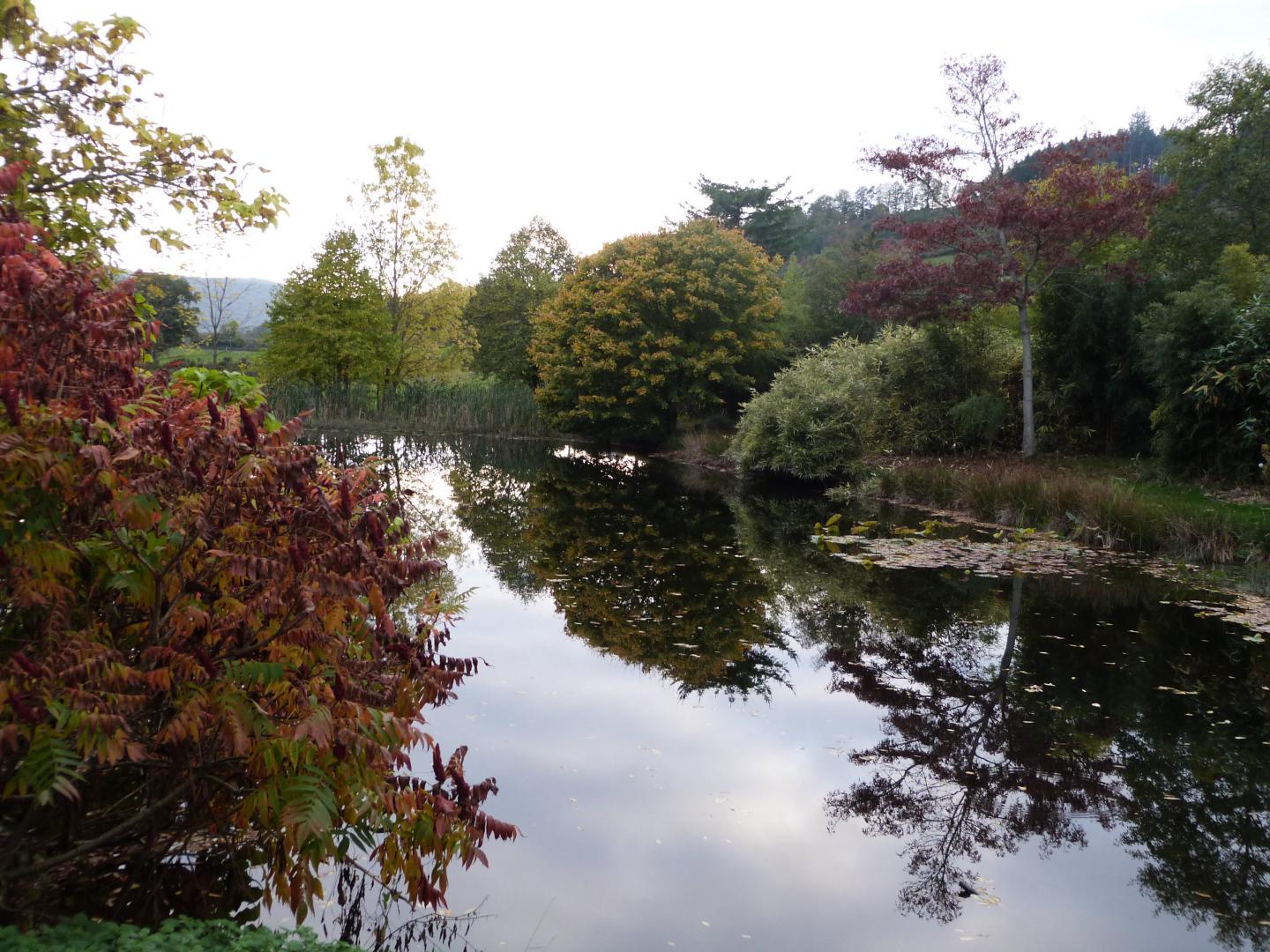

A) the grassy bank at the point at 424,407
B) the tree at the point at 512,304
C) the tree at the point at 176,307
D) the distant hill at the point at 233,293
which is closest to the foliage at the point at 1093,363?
the tree at the point at 176,307

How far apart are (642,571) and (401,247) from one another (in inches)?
1193

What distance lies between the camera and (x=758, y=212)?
175 ft

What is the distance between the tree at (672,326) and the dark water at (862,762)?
2038cm

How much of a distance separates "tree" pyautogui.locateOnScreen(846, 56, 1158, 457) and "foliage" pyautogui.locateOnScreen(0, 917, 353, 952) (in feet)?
63.8

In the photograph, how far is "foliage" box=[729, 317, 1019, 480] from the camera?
Result: 22.2 meters

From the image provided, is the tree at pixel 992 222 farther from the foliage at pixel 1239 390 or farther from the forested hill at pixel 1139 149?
the forested hill at pixel 1139 149


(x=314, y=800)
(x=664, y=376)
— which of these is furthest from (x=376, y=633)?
(x=664, y=376)

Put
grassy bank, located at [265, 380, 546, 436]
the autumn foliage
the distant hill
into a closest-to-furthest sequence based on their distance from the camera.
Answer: the autumn foliage, the distant hill, grassy bank, located at [265, 380, 546, 436]

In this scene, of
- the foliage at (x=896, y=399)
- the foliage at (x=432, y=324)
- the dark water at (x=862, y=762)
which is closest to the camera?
the dark water at (x=862, y=762)

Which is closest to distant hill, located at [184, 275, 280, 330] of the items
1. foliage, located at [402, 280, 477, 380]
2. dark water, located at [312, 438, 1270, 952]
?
foliage, located at [402, 280, 477, 380]

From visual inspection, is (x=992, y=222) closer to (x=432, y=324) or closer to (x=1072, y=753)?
(x=1072, y=753)

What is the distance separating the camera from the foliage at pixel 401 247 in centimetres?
3712

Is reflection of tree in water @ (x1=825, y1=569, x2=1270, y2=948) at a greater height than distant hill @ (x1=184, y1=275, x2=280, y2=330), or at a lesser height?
lesser

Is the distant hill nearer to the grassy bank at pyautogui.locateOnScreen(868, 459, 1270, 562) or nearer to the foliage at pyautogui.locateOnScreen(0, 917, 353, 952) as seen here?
the grassy bank at pyautogui.locateOnScreen(868, 459, 1270, 562)
